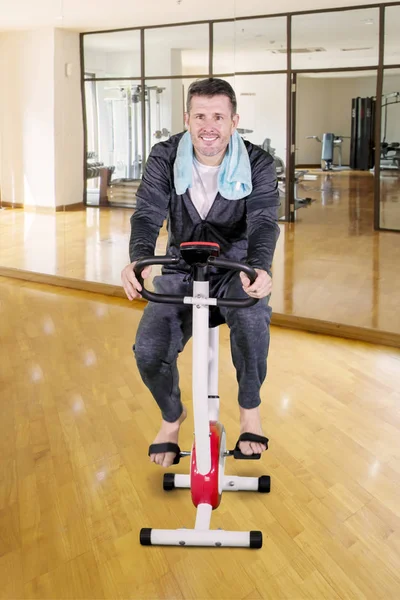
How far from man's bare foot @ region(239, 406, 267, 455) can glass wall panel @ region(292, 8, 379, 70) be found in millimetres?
2900

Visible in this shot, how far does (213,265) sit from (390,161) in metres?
3.53

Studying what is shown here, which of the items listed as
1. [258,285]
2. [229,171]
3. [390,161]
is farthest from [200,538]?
[390,161]

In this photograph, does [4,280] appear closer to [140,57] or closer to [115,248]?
[115,248]

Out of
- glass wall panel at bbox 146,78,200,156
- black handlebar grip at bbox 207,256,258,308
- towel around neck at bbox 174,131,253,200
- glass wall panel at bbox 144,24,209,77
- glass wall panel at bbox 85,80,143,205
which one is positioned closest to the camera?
black handlebar grip at bbox 207,256,258,308

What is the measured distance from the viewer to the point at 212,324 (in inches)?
86.9

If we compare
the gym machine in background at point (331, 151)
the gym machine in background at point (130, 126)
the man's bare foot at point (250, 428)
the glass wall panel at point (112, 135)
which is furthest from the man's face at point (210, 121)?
the gym machine in background at point (331, 151)

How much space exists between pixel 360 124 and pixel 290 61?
2.86ft

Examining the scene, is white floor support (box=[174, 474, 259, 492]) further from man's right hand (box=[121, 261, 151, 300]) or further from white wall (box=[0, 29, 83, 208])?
white wall (box=[0, 29, 83, 208])

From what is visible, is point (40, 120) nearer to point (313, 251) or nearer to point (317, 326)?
point (313, 251)

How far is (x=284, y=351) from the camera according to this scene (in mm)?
4008

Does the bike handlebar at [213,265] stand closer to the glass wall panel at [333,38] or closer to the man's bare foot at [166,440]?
the man's bare foot at [166,440]

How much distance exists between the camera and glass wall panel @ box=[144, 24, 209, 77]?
446 cm

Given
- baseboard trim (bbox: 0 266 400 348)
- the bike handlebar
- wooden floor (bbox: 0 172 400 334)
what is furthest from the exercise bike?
wooden floor (bbox: 0 172 400 334)

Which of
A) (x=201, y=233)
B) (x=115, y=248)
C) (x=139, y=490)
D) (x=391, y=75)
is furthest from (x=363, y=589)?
(x=391, y=75)
